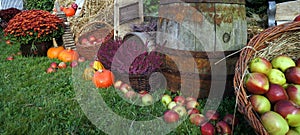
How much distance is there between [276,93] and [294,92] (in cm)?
13

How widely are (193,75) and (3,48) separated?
394 centimetres

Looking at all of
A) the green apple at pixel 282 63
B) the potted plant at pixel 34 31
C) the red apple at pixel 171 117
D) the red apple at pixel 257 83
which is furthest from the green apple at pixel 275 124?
the potted plant at pixel 34 31

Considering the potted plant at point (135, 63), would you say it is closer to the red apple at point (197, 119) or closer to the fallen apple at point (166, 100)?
the fallen apple at point (166, 100)

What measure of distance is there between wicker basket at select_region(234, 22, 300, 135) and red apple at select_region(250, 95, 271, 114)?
2 cm

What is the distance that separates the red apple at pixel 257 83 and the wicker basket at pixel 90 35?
7.66ft

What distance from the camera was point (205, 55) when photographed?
1971 mm

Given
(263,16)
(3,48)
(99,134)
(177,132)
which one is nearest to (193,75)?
(177,132)

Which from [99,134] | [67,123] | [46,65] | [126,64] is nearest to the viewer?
[99,134]

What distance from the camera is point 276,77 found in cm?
141

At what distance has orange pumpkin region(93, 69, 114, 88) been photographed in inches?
96.0

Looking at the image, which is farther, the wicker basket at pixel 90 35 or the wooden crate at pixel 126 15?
the wooden crate at pixel 126 15

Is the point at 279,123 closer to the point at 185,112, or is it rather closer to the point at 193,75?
the point at 185,112

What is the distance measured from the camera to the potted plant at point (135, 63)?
224 centimetres

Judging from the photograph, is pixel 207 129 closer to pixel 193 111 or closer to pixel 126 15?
pixel 193 111
